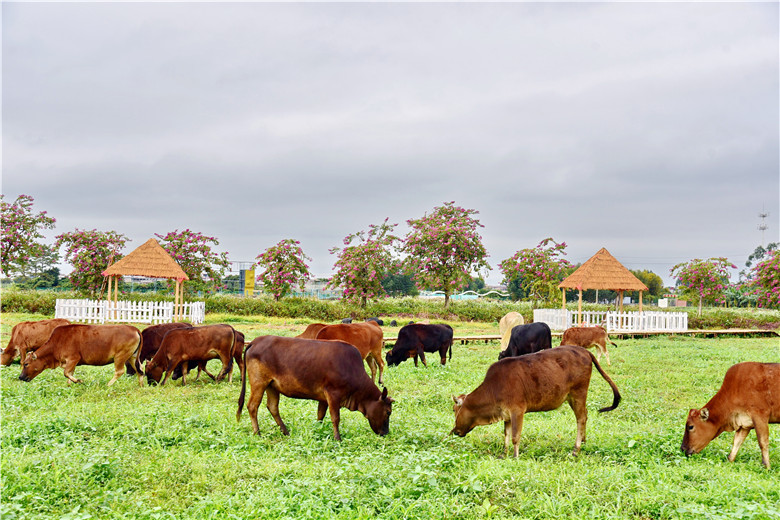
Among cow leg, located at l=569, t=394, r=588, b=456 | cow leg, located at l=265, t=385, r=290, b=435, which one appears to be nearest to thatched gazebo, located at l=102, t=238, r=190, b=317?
cow leg, located at l=265, t=385, r=290, b=435

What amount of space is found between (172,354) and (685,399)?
31.3 feet

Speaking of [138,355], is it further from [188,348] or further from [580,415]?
[580,415]

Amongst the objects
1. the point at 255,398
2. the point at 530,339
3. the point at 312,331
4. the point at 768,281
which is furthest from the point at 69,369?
the point at 768,281

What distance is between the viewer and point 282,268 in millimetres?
33688

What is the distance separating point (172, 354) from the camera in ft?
35.7

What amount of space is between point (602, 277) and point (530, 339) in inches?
485

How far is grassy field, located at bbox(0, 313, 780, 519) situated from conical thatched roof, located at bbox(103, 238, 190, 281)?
14.8 metres

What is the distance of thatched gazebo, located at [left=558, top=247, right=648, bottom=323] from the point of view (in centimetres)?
2497

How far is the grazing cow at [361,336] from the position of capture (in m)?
11.2

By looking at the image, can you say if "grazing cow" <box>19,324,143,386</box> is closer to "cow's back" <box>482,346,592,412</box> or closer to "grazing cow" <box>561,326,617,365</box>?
"cow's back" <box>482,346,592,412</box>

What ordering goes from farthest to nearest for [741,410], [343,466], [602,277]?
[602,277], [741,410], [343,466]

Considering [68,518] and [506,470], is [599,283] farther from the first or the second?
[68,518]

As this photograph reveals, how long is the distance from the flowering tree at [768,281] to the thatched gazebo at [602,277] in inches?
353

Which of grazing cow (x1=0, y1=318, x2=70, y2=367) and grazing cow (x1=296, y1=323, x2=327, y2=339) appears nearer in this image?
grazing cow (x1=296, y1=323, x2=327, y2=339)
